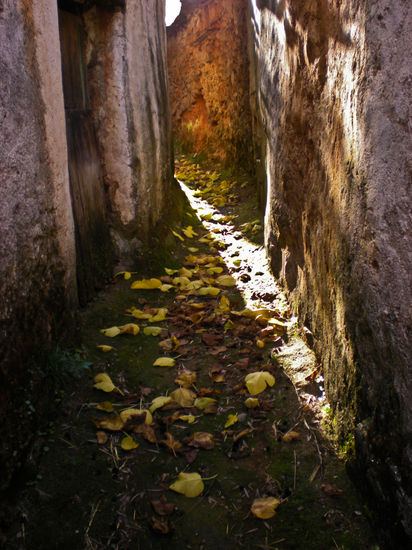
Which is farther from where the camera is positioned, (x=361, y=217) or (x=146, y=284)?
(x=146, y=284)

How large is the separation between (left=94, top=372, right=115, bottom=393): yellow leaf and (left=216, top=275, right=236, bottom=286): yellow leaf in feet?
4.59

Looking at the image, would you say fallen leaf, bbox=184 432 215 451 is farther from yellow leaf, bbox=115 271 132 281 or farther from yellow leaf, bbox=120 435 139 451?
yellow leaf, bbox=115 271 132 281

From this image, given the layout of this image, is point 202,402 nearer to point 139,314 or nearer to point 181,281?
point 139,314

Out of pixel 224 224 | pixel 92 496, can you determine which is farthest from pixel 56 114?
pixel 224 224

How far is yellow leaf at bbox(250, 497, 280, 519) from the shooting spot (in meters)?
1.76

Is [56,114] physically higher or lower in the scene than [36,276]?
higher

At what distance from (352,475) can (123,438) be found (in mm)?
930

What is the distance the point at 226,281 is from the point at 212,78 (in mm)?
4479

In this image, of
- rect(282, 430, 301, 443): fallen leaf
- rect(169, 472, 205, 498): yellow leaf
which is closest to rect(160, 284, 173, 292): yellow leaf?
rect(282, 430, 301, 443): fallen leaf

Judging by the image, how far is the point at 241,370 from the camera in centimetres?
262

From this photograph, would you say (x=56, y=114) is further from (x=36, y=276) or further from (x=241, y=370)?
(x=241, y=370)

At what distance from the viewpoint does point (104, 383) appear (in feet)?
7.81

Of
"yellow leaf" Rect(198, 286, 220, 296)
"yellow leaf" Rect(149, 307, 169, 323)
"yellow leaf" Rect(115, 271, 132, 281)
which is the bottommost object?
"yellow leaf" Rect(149, 307, 169, 323)

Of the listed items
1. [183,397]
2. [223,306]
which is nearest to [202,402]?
[183,397]
